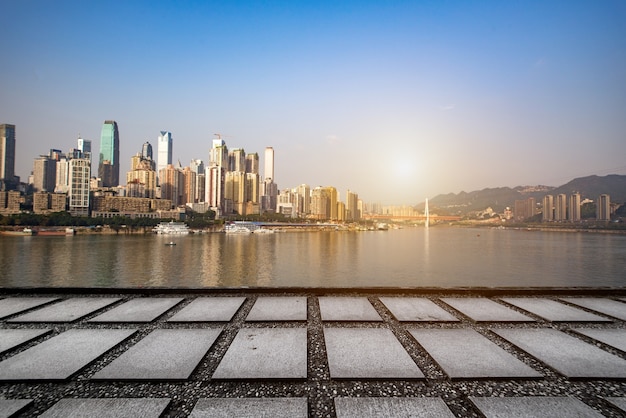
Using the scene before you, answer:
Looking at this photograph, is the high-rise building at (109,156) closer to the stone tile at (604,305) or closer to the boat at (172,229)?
the boat at (172,229)

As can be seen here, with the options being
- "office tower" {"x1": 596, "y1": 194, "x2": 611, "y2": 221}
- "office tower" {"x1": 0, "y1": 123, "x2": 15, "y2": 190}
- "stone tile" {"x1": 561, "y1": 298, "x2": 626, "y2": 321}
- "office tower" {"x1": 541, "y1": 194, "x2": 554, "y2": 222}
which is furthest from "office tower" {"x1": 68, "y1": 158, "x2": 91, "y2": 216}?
"office tower" {"x1": 596, "y1": 194, "x2": 611, "y2": 221}

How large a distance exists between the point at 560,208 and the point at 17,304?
96815 mm

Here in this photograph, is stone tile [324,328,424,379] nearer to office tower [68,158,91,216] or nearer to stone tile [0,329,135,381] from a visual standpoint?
stone tile [0,329,135,381]

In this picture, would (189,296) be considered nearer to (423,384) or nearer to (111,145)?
(423,384)

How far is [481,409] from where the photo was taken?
1865 mm

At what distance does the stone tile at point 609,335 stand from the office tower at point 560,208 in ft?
301

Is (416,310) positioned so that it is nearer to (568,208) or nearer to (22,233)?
(22,233)

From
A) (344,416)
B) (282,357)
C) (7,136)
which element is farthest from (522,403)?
(7,136)

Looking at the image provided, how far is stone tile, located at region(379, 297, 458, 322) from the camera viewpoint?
11.5ft

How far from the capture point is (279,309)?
12.4ft

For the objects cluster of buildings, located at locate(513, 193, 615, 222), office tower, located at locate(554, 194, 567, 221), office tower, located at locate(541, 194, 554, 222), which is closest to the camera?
cluster of buildings, located at locate(513, 193, 615, 222)

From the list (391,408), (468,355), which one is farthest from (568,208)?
(391,408)

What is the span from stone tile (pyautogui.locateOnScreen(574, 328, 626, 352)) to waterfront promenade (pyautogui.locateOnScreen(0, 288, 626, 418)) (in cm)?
2

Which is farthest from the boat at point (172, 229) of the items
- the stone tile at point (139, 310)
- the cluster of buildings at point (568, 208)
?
the cluster of buildings at point (568, 208)
